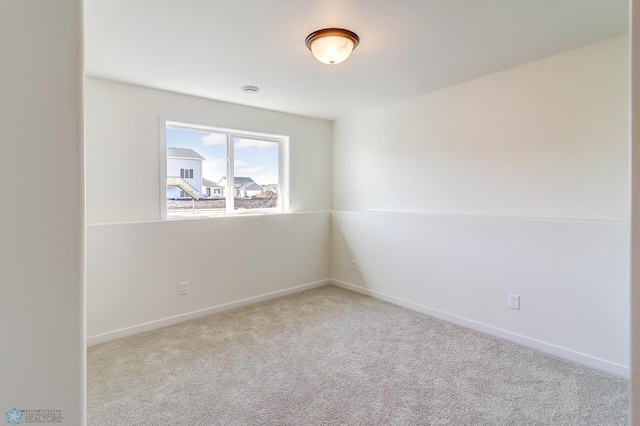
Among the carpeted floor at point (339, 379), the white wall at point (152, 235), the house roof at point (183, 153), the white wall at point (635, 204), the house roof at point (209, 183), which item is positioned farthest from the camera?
the house roof at point (209, 183)

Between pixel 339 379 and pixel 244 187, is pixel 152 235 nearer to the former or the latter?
pixel 244 187

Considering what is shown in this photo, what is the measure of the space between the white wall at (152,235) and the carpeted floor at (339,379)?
361mm

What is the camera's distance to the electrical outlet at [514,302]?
276cm

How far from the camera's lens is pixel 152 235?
3090 mm

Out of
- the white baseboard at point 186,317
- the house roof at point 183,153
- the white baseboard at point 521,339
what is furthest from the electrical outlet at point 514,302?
the house roof at point 183,153

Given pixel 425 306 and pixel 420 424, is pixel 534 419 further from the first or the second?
pixel 425 306

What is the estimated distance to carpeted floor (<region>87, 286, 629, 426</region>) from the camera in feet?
6.05

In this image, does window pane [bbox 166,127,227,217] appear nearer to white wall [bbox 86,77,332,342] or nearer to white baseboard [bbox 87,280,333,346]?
white wall [bbox 86,77,332,342]

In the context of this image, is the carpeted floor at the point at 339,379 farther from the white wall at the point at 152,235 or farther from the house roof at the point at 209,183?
the house roof at the point at 209,183

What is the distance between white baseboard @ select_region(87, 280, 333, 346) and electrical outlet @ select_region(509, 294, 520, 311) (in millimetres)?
2442
